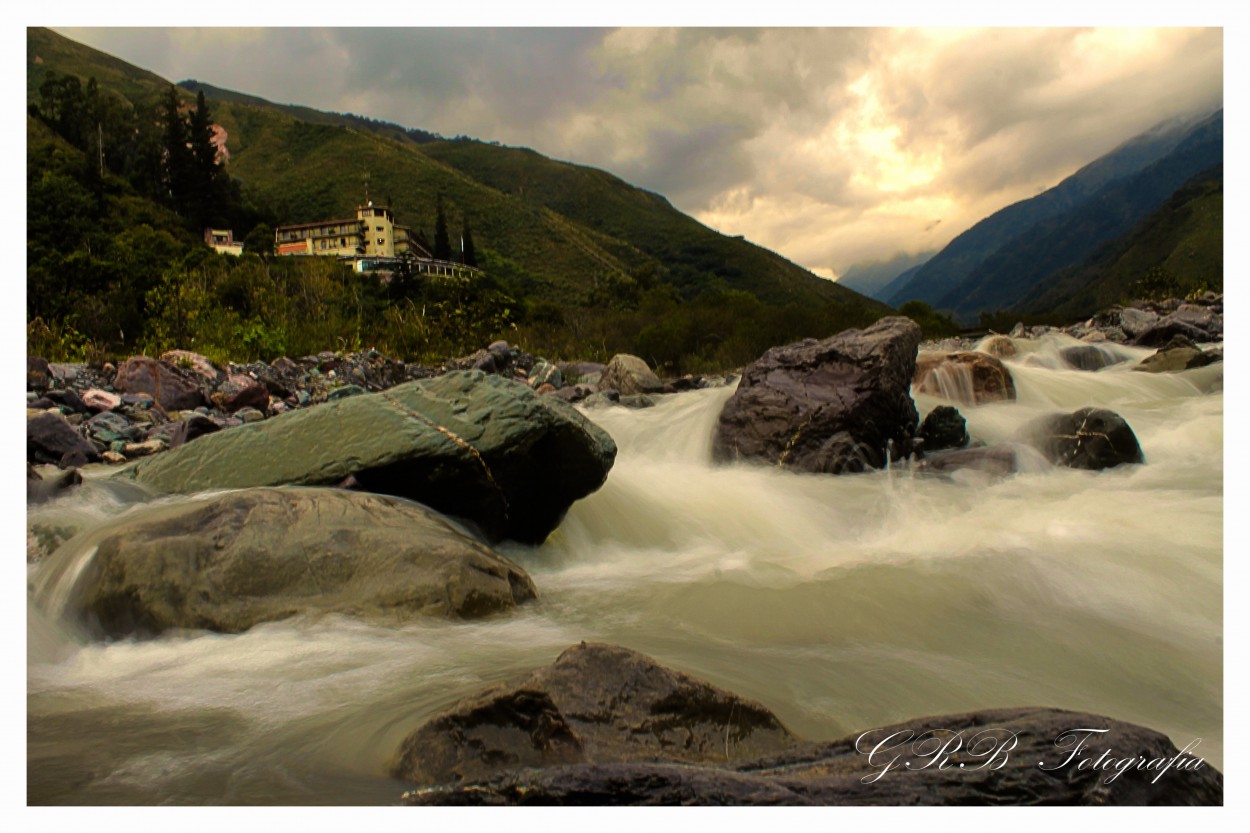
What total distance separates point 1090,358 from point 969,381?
540cm

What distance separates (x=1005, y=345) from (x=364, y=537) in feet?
52.4

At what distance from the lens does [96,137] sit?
2223 inches

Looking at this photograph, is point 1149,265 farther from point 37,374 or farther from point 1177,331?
point 37,374

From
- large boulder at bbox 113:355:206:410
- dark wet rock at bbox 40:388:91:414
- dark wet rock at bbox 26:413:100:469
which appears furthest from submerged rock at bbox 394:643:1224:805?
large boulder at bbox 113:355:206:410

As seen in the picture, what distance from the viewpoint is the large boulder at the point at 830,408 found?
8.32 meters

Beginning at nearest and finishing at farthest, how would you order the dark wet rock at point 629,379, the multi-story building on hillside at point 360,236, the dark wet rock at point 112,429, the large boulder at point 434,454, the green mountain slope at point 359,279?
the large boulder at point 434,454 < the dark wet rock at point 112,429 < the dark wet rock at point 629,379 < the green mountain slope at point 359,279 < the multi-story building on hillside at point 360,236

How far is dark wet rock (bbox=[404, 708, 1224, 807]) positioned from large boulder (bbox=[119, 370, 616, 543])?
10.4 feet

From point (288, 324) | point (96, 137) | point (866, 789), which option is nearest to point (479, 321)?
point (288, 324)

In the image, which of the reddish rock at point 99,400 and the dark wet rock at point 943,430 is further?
the dark wet rock at point 943,430

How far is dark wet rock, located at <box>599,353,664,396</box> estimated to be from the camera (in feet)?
43.6

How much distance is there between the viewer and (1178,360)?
A: 1227 centimetres

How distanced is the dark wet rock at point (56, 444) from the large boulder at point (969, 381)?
34.0 ft

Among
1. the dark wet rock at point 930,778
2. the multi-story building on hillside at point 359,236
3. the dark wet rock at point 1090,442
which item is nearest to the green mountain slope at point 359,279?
the multi-story building on hillside at point 359,236

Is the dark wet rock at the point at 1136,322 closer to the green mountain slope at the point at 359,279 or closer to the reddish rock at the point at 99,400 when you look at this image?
the green mountain slope at the point at 359,279
